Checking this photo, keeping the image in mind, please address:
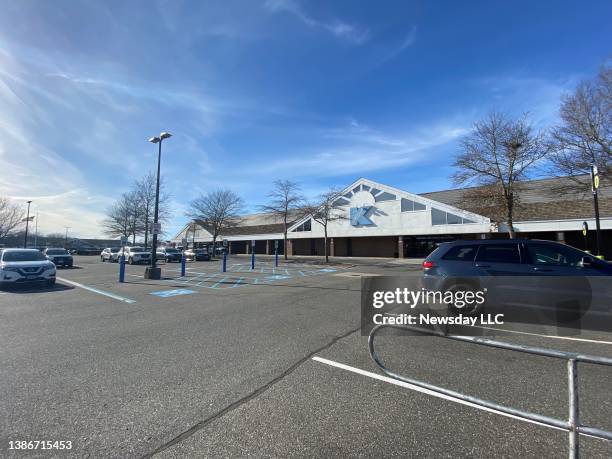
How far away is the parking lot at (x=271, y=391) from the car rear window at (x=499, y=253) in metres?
1.52

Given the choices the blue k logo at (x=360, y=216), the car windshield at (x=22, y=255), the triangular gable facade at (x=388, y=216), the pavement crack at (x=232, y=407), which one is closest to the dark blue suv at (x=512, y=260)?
the pavement crack at (x=232, y=407)

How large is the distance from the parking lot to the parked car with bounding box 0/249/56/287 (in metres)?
6.78

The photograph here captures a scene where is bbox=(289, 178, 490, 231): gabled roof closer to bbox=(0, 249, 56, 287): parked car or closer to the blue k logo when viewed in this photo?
the blue k logo

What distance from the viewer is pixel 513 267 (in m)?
6.56

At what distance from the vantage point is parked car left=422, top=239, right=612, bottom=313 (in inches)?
244

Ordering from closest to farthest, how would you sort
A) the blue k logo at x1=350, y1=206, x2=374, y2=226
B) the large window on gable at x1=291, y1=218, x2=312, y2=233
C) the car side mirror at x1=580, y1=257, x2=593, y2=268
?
the car side mirror at x1=580, y1=257, x2=593, y2=268 < the blue k logo at x1=350, y1=206, x2=374, y2=226 < the large window on gable at x1=291, y1=218, x2=312, y2=233

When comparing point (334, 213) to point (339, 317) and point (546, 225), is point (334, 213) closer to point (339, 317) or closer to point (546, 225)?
point (546, 225)

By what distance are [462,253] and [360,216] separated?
31.2 meters

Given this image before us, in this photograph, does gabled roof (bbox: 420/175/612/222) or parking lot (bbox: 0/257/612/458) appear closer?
parking lot (bbox: 0/257/612/458)

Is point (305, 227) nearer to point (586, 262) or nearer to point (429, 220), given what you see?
point (429, 220)

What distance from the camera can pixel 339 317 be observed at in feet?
24.0

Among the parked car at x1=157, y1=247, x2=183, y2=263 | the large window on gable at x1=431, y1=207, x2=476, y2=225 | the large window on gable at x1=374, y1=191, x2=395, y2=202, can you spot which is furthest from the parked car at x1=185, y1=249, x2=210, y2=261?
the large window on gable at x1=431, y1=207, x2=476, y2=225

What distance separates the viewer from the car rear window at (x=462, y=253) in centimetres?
699

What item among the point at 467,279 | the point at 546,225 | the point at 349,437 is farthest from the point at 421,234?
the point at 349,437
